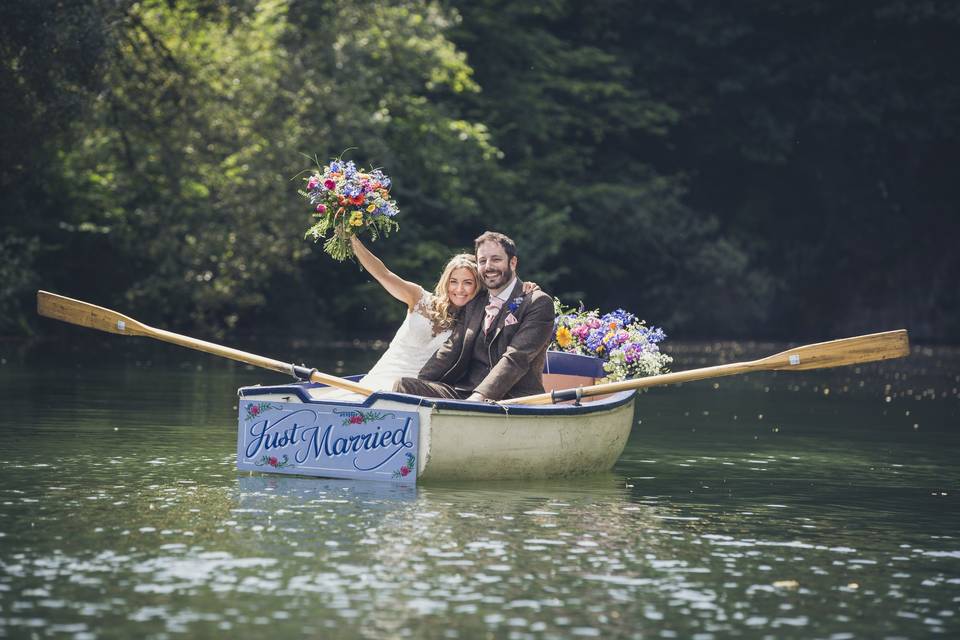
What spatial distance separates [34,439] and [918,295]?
37155 millimetres

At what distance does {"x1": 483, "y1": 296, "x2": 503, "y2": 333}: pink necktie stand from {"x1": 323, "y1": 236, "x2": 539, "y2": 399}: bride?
7.6 inches

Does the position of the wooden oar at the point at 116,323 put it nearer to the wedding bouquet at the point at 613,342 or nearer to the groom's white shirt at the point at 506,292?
the groom's white shirt at the point at 506,292

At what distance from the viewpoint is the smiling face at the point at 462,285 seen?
12.7 meters

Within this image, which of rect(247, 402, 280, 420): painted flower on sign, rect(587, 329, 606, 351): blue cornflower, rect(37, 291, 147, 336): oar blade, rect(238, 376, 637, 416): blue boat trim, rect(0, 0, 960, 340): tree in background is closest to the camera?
rect(238, 376, 637, 416): blue boat trim

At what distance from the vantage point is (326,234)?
534 inches

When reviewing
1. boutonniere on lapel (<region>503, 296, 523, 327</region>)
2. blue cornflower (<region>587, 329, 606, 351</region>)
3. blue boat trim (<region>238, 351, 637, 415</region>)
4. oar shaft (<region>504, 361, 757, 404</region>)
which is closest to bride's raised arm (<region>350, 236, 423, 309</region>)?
boutonniere on lapel (<region>503, 296, 523, 327</region>)

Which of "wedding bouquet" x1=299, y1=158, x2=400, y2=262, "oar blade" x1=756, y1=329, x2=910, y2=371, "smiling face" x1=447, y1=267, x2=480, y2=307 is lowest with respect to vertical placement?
"oar blade" x1=756, y1=329, x2=910, y2=371

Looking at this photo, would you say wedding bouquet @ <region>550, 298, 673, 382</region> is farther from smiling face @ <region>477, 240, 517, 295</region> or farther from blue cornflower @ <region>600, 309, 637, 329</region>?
smiling face @ <region>477, 240, 517, 295</region>

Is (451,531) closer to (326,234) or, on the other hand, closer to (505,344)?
(505,344)

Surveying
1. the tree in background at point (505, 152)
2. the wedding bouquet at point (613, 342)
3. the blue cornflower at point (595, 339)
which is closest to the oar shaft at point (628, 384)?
the wedding bouquet at point (613, 342)

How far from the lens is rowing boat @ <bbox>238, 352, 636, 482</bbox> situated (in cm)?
1149

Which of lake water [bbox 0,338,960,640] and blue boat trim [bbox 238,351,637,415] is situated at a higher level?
blue boat trim [bbox 238,351,637,415]

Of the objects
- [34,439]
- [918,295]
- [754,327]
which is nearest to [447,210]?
[754,327]

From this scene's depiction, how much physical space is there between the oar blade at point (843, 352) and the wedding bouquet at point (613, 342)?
1.49m
